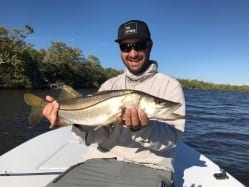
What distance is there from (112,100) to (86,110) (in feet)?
1.00

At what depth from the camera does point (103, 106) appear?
2.85 m

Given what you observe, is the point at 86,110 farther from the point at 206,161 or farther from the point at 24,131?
the point at 24,131

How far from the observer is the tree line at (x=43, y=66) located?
51.2 metres

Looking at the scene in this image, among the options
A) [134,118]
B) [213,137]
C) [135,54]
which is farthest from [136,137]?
[213,137]

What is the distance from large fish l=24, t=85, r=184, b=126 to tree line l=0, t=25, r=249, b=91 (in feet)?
154

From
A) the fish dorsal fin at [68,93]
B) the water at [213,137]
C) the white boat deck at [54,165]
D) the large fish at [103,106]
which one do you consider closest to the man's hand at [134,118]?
the large fish at [103,106]

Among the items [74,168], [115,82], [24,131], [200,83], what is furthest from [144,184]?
[200,83]

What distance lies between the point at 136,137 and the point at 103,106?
507mm

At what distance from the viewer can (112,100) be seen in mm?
2795

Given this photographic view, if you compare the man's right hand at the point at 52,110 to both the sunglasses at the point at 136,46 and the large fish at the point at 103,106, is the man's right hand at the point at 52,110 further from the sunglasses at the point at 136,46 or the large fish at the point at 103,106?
the sunglasses at the point at 136,46

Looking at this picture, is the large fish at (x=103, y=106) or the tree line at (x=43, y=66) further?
the tree line at (x=43, y=66)

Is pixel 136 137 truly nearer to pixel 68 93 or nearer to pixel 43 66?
pixel 68 93

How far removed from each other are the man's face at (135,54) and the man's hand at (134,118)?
3.08 ft

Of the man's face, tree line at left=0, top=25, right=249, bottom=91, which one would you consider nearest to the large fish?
the man's face
